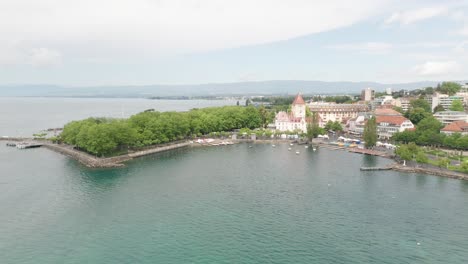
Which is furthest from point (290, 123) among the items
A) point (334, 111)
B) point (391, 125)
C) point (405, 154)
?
point (405, 154)

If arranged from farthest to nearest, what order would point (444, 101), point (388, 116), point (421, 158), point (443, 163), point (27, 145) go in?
point (444, 101) → point (388, 116) → point (27, 145) → point (421, 158) → point (443, 163)

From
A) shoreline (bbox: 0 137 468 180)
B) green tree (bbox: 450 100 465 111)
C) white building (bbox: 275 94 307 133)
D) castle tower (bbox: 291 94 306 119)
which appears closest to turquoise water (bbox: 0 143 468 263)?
shoreline (bbox: 0 137 468 180)

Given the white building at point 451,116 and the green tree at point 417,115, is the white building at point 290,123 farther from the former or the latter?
the white building at point 451,116

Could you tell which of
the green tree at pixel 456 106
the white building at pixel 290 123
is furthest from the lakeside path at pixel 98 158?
the green tree at pixel 456 106

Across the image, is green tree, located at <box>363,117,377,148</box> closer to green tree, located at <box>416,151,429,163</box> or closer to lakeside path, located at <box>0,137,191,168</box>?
green tree, located at <box>416,151,429,163</box>

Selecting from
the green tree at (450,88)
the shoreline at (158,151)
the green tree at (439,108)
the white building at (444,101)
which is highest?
the green tree at (450,88)

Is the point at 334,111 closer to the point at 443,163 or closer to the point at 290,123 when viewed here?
the point at 290,123
